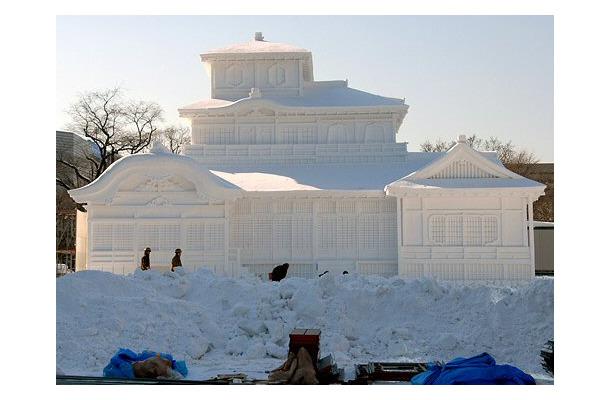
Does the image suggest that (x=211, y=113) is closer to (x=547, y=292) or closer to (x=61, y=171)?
(x=547, y=292)

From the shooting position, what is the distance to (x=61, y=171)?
153 feet

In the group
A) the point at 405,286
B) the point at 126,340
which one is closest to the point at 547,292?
the point at 405,286

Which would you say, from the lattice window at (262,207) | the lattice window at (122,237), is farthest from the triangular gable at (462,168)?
the lattice window at (122,237)

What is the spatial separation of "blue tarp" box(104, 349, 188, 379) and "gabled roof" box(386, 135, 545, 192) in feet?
42.7

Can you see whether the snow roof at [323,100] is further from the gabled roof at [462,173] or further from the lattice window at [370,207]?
the lattice window at [370,207]

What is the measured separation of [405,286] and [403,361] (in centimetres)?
285

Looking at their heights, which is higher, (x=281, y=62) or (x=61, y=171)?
(x=281, y=62)

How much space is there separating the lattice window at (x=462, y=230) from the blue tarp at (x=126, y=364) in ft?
44.3

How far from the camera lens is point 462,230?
2439 centimetres

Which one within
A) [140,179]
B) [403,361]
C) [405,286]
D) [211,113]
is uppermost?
[211,113]

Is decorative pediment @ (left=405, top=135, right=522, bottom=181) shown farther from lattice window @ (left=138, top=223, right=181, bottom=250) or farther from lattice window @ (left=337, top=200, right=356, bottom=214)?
lattice window @ (left=138, top=223, right=181, bottom=250)

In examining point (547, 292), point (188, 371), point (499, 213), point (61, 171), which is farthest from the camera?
point (61, 171)

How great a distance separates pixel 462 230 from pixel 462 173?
184 centimetres

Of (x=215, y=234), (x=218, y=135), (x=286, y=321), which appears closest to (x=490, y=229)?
(x=215, y=234)
